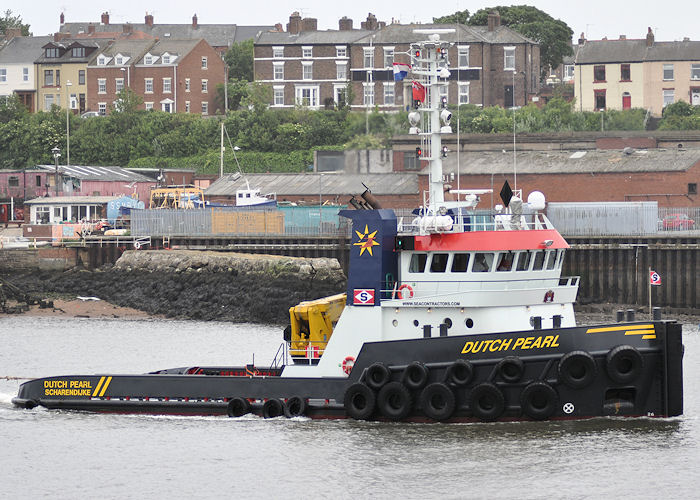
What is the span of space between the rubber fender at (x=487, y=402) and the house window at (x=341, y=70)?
69.4 meters

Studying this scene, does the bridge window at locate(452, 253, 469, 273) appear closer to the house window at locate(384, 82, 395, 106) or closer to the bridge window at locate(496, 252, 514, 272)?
the bridge window at locate(496, 252, 514, 272)

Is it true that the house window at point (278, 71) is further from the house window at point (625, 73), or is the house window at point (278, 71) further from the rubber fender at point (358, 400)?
the rubber fender at point (358, 400)

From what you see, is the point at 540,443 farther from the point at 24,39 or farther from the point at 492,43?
the point at 24,39

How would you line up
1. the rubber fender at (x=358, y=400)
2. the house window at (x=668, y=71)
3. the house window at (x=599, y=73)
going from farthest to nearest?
the house window at (x=599, y=73) < the house window at (x=668, y=71) < the rubber fender at (x=358, y=400)

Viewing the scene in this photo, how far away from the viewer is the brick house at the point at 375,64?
290 ft

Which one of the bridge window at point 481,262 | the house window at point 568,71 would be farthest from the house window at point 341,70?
the bridge window at point 481,262

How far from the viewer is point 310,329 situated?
89.0 ft

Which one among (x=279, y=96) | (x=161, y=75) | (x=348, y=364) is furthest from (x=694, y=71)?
(x=348, y=364)

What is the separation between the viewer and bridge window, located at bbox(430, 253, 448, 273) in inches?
1022

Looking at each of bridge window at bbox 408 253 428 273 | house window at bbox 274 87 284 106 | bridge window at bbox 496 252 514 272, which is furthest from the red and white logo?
house window at bbox 274 87 284 106

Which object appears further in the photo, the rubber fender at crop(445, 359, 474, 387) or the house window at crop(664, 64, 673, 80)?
the house window at crop(664, 64, 673, 80)

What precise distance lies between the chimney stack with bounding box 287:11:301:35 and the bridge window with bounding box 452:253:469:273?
71.4 meters

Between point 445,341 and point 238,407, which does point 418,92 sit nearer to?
point 445,341

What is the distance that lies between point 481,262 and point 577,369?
9.77 ft
